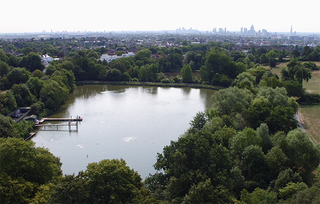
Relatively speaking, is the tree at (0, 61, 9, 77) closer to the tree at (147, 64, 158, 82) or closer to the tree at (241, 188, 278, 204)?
the tree at (147, 64, 158, 82)

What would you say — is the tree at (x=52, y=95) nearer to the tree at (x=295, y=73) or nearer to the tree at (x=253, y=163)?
the tree at (x=253, y=163)

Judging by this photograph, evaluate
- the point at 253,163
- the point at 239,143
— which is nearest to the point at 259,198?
the point at 253,163

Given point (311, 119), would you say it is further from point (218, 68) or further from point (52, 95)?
point (52, 95)

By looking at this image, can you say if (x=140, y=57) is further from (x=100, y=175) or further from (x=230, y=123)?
(x=100, y=175)

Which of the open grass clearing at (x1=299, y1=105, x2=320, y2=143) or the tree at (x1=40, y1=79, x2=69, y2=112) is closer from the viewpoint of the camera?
the open grass clearing at (x1=299, y1=105, x2=320, y2=143)

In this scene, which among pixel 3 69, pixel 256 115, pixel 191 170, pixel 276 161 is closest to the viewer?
pixel 191 170

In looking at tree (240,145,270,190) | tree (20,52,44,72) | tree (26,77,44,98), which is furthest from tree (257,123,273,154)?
tree (20,52,44,72)
